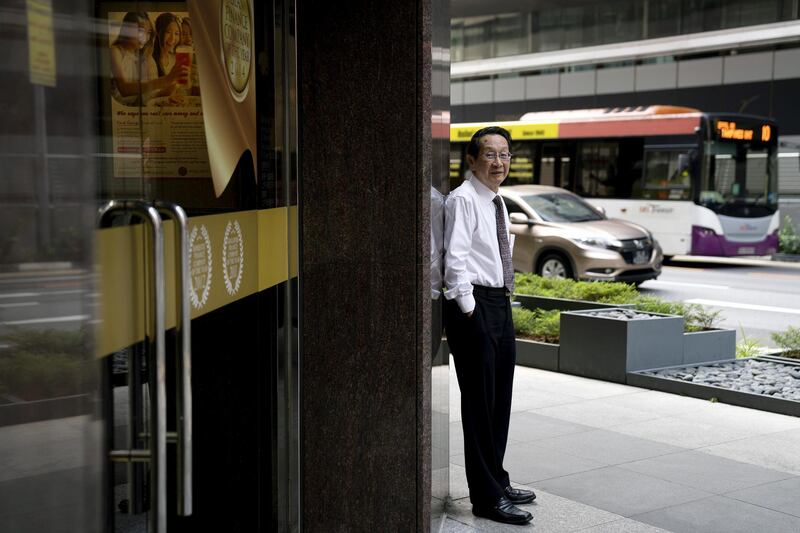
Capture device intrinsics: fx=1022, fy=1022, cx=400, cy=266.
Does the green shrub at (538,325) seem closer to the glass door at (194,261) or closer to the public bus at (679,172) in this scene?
the glass door at (194,261)

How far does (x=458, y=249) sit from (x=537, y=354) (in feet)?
17.7

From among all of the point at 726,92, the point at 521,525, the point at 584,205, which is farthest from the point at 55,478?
the point at 726,92

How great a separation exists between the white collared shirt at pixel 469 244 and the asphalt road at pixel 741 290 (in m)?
7.72

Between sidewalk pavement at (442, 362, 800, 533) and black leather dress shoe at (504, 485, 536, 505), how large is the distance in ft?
0.18

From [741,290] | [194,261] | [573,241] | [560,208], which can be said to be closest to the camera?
[194,261]

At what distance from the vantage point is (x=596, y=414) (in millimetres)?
7980

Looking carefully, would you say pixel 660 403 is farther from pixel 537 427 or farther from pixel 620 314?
pixel 620 314

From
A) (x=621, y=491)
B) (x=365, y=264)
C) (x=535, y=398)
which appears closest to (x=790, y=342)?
(x=535, y=398)

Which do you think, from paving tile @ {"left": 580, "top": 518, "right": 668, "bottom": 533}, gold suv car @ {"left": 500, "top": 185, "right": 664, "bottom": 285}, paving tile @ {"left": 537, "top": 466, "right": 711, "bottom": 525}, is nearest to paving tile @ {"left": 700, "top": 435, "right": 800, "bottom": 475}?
paving tile @ {"left": 537, "top": 466, "right": 711, "bottom": 525}

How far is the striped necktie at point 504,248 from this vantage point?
206 inches

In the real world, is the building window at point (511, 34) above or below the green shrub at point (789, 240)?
above

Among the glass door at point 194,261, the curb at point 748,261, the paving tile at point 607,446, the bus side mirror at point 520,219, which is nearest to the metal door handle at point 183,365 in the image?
the glass door at point 194,261

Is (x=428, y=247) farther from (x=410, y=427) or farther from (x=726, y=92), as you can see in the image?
(x=726, y=92)

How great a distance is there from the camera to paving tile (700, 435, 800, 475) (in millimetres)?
6457
